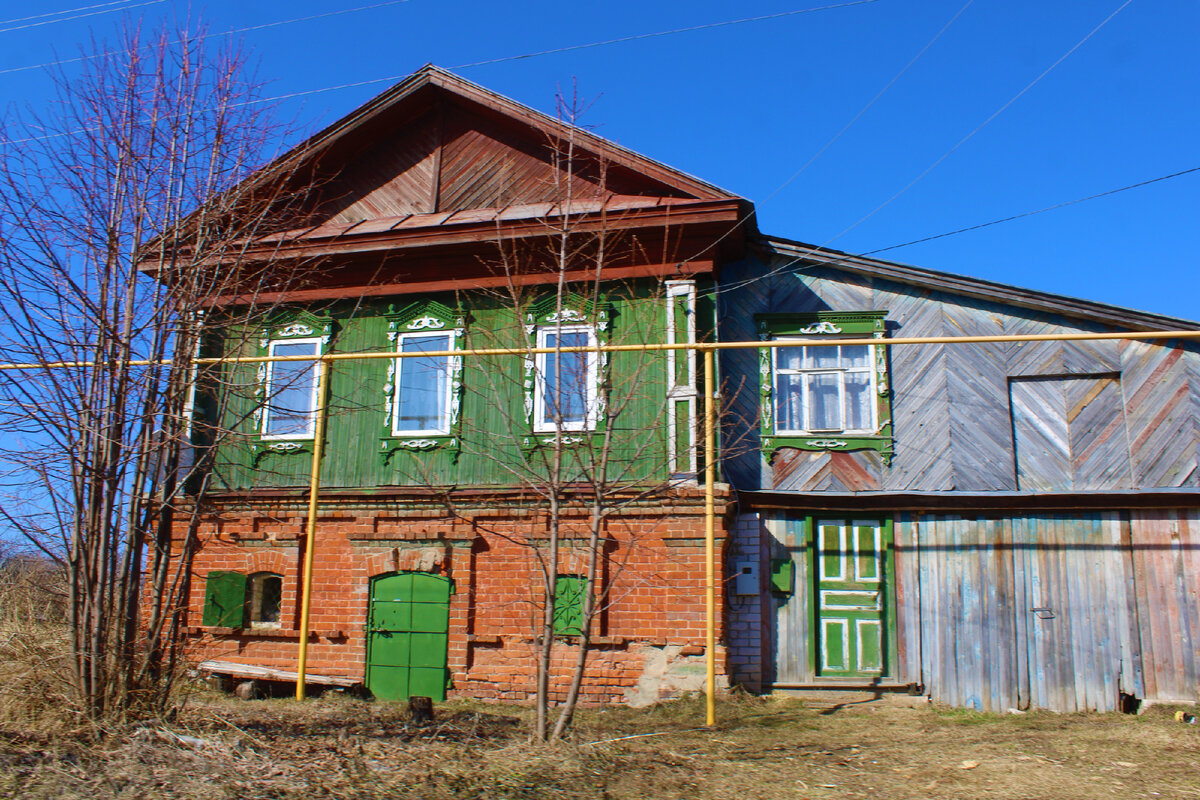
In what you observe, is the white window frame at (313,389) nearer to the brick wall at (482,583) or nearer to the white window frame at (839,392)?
the brick wall at (482,583)

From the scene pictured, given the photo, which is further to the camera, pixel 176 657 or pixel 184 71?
pixel 184 71

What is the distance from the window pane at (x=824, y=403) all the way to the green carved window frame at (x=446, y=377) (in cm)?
429

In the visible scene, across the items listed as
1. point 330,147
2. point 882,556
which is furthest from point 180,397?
point 882,556

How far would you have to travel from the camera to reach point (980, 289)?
10867 mm

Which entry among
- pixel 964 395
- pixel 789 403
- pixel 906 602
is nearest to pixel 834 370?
pixel 789 403

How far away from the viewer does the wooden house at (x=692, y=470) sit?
32.5 ft

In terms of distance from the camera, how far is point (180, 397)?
6.97 m

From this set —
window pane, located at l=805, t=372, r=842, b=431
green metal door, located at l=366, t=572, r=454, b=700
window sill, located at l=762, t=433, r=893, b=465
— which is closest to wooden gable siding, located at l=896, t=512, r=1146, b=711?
window sill, located at l=762, t=433, r=893, b=465

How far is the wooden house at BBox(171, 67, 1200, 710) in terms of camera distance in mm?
9898

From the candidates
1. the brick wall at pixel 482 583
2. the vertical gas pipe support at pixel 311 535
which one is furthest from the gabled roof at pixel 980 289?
the vertical gas pipe support at pixel 311 535

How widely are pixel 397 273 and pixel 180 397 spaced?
4960 millimetres

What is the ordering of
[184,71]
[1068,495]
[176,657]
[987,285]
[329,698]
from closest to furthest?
[176,657] < [184,71] < [329,698] < [1068,495] < [987,285]

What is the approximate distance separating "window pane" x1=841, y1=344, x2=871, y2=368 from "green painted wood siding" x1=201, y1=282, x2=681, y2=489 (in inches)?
73.1

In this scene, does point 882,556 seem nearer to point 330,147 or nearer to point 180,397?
point 180,397
